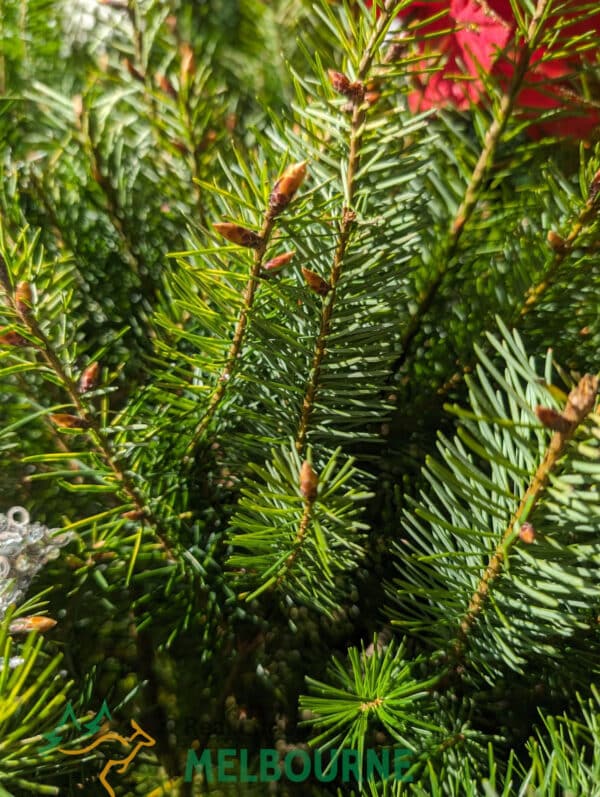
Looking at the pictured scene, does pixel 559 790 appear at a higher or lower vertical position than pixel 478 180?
lower

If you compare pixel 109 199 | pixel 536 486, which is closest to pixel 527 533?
pixel 536 486

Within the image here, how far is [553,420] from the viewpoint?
170mm

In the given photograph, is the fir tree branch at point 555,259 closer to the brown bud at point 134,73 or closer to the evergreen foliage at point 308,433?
the evergreen foliage at point 308,433

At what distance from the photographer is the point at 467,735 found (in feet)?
0.81

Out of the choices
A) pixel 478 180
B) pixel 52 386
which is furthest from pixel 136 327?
pixel 478 180

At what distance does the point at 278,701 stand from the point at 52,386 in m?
0.17

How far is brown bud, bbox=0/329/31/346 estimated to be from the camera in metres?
0.22

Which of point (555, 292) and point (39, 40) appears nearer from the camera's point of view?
point (555, 292)

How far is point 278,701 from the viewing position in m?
0.28

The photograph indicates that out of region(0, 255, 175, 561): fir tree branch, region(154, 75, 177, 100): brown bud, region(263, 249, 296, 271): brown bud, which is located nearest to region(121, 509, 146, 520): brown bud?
region(0, 255, 175, 561): fir tree branch

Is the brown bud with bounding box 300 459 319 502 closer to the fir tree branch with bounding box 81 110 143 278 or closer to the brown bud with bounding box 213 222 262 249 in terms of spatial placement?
the brown bud with bounding box 213 222 262 249

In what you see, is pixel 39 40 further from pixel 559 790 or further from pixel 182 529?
pixel 559 790

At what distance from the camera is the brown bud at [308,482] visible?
199 millimetres

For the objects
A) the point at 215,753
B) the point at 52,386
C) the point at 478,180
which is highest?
the point at 478,180
